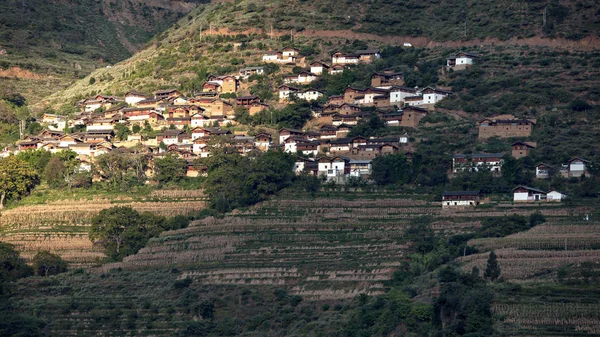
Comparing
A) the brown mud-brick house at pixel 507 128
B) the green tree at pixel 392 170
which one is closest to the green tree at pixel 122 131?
the green tree at pixel 392 170

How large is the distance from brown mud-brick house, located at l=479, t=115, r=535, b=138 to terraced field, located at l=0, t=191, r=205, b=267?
50.0 ft

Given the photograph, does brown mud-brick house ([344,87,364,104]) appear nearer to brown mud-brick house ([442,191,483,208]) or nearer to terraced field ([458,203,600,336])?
brown mud-brick house ([442,191,483,208])

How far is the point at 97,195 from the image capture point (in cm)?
6944

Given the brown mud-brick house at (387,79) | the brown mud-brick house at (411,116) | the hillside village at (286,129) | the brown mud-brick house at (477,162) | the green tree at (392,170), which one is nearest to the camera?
the brown mud-brick house at (477,162)

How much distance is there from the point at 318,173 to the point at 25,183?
15506 mm

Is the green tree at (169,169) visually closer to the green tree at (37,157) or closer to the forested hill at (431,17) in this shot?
the green tree at (37,157)

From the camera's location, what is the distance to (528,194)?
2451 inches

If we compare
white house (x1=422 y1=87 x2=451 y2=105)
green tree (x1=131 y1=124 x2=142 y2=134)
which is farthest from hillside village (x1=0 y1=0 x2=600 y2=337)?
green tree (x1=131 y1=124 x2=142 y2=134)

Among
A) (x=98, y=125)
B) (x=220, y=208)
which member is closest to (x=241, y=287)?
(x=220, y=208)

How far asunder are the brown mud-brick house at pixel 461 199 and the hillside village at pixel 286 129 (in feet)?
10.6

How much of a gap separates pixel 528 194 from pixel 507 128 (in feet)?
27.1

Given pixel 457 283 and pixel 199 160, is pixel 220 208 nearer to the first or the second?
pixel 199 160

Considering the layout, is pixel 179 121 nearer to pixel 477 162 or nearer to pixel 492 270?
pixel 477 162

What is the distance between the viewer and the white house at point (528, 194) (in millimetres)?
62219
